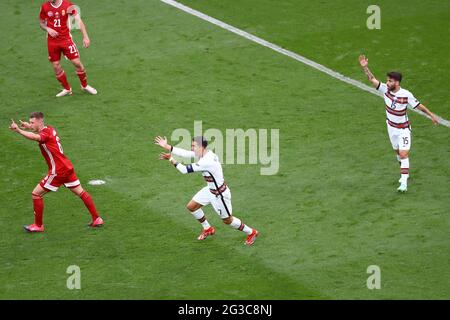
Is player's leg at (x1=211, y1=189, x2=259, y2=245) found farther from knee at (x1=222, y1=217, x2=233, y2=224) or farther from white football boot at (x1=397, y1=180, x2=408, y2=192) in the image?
white football boot at (x1=397, y1=180, x2=408, y2=192)

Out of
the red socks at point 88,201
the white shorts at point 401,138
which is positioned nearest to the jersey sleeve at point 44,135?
the red socks at point 88,201

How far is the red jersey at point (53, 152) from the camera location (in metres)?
15.6

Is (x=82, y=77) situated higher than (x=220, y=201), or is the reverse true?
(x=82, y=77)

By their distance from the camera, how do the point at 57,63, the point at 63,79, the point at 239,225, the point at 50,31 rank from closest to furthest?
1. the point at 239,225
2. the point at 50,31
3. the point at 57,63
4. the point at 63,79

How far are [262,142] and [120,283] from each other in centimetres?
585

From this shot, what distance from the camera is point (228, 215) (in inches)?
606

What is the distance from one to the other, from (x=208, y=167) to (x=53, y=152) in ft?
8.84

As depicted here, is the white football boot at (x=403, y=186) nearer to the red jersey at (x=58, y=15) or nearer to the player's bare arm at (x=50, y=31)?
the red jersey at (x=58, y=15)

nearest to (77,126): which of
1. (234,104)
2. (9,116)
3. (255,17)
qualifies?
(9,116)

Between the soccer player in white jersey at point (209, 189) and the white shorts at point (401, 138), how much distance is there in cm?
339

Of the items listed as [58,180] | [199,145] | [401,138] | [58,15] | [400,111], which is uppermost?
[58,15]

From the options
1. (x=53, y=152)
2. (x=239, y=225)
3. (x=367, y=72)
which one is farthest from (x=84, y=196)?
(x=367, y=72)

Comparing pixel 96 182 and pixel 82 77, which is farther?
pixel 82 77

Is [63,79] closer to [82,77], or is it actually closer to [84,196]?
[82,77]
